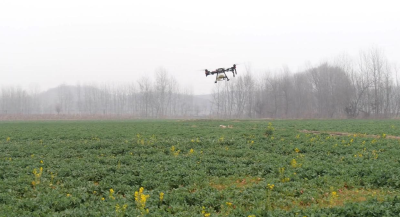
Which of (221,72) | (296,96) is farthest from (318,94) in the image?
(221,72)

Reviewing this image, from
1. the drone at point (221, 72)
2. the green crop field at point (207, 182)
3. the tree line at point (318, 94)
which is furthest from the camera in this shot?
the tree line at point (318, 94)

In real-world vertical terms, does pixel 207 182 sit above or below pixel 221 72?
below

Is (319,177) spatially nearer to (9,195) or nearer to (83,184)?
(83,184)

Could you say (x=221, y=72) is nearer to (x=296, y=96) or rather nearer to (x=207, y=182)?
(x=207, y=182)

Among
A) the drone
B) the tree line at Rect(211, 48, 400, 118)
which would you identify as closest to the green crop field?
the drone

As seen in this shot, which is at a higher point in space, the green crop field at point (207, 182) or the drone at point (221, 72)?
the drone at point (221, 72)

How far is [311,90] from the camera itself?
7850 centimetres

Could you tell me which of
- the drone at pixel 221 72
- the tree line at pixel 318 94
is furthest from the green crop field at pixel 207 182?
the tree line at pixel 318 94

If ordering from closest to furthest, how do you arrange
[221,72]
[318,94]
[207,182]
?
[207,182]
[221,72]
[318,94]

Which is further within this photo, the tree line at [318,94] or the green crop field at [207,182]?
the tree line at [318,94]

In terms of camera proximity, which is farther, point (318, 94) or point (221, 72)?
point (318, 94)

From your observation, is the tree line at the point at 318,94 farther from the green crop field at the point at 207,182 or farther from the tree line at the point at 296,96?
the green crop field at the point at 207,182

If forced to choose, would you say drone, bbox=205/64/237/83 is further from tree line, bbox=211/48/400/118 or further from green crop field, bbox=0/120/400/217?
tree line, bbox=211/48/400/118

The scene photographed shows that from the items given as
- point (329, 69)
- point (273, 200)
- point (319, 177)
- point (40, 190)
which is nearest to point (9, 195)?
point (40, 190)
